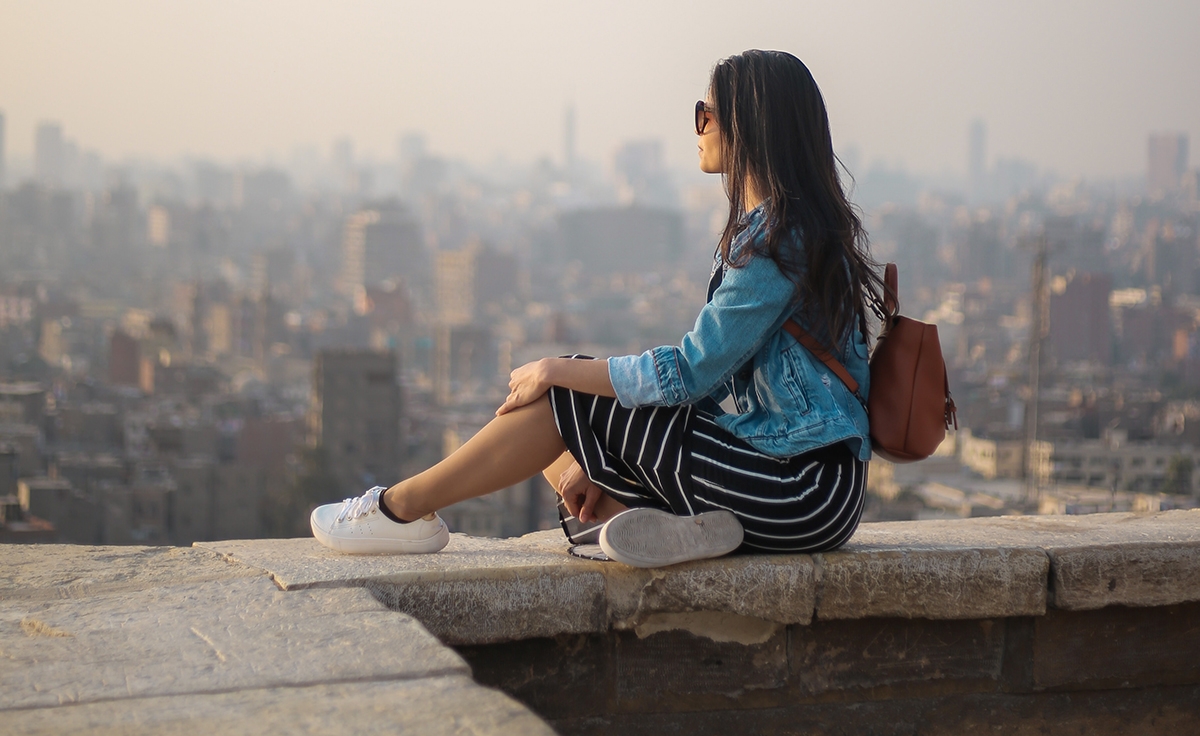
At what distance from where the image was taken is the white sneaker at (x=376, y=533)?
61.2 inches

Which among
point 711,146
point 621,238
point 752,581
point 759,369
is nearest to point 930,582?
point 752,581

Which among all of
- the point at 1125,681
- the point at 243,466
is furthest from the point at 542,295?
the point at 1125,681

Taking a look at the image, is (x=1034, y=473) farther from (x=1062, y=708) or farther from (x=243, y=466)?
(x=1062, y=708)

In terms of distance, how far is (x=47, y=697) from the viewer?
1.06m

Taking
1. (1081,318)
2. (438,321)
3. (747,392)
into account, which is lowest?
(438,321)

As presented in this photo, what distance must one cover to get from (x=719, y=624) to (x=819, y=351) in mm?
335

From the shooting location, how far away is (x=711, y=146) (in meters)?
1.54

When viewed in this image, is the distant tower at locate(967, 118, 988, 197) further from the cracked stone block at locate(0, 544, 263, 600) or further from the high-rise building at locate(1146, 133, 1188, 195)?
the cracked stone block at locate(0, 544, 263, 600)

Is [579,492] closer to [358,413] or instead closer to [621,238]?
[358,413]

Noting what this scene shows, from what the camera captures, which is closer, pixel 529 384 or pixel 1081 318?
pixel 529 384

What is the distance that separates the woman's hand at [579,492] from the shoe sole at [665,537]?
149 millimetres

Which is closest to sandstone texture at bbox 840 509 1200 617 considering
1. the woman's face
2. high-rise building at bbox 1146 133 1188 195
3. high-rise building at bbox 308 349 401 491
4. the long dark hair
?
the long dark hair

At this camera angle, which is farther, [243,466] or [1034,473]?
[243,466]

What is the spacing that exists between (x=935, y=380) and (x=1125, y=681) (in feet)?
1.62
